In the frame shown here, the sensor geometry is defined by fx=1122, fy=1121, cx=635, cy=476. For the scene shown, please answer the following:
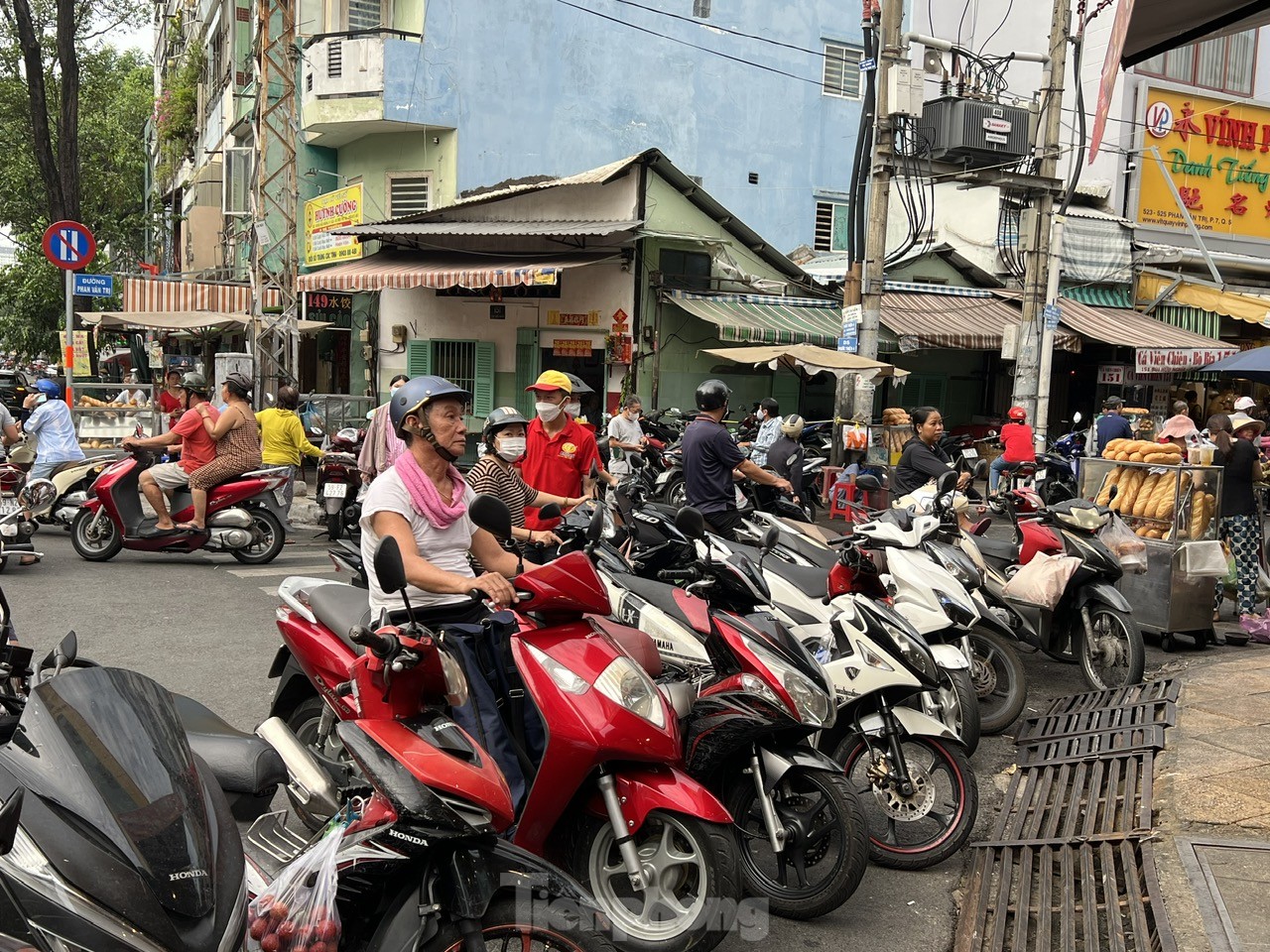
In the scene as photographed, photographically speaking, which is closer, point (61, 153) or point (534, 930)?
point (534, 930)

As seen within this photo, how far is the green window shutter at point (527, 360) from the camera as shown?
19.9 m

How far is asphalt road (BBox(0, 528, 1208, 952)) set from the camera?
164 inches

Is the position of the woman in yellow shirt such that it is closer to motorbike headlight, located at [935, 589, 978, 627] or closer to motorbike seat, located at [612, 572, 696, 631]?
motorbike seat, located at [612, 572, 696, 631]

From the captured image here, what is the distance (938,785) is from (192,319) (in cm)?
1845

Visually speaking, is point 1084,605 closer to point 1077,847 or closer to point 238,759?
point 1077,847

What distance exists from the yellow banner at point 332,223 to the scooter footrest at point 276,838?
56.3 ft

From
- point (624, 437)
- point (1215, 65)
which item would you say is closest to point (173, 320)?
point (624, 437)

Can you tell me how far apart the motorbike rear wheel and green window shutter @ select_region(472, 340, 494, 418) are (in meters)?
9.42

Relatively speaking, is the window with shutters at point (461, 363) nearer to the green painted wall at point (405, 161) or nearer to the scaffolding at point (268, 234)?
the scaffolding at point (268, 234)

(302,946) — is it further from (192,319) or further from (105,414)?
(192,319)

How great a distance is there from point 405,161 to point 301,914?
20.5 m

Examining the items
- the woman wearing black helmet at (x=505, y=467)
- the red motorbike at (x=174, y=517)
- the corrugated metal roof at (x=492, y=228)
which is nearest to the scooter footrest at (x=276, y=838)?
the woman wearing black helmet at (x=505, y=467)

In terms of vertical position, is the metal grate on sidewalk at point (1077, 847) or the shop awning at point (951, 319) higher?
the shop awning at point (951, 319)

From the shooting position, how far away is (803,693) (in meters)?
3.95
